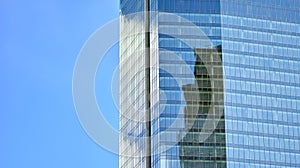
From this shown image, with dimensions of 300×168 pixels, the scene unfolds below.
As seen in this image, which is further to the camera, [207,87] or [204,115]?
[207,87]

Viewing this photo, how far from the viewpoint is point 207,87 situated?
74.9m

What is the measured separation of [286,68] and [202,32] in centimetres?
926

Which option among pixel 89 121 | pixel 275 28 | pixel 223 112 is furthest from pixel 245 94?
pixel 89 121

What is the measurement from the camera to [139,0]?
252 feet

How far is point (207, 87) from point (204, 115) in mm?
2607

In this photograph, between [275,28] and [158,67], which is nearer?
[158,67]

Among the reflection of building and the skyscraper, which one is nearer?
the reflection of building

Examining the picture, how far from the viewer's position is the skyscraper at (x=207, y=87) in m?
71.9

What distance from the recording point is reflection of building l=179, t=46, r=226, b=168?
71.2m

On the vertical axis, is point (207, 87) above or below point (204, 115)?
above

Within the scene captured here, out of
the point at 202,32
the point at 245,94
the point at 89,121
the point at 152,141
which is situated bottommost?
the point at 89,121

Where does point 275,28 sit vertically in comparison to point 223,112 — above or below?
above

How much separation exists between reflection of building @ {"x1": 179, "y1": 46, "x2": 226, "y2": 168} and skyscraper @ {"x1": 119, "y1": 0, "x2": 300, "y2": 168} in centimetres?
9

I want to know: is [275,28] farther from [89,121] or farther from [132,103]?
[89,121]
